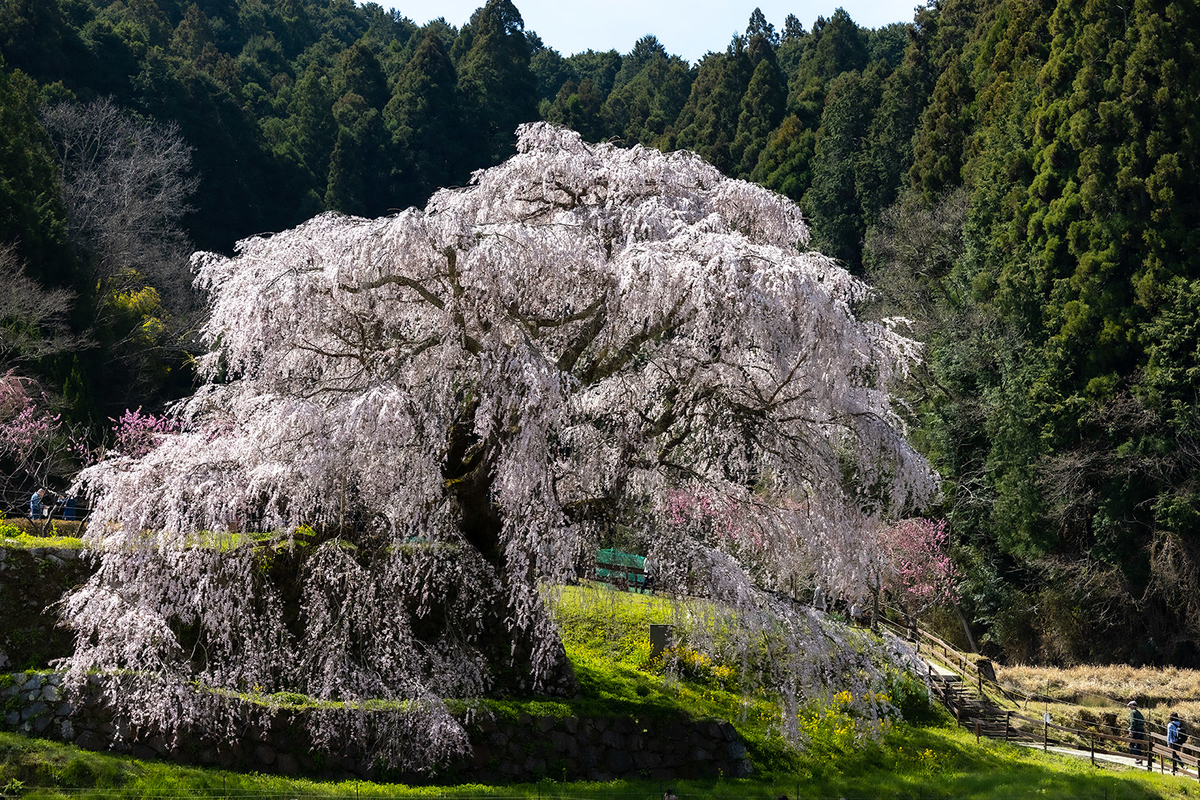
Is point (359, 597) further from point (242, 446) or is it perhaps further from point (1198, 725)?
point (1198, 725)

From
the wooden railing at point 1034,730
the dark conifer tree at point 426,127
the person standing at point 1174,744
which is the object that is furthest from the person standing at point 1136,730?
the dark conifer tree at point 426,127

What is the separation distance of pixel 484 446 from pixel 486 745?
355cm

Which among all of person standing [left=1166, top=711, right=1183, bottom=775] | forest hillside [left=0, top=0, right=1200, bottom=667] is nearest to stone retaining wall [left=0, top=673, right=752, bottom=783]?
forest hillside [left=0, top=0, right=1200, bottom=667]

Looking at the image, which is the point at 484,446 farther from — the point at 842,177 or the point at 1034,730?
the point at 842,177

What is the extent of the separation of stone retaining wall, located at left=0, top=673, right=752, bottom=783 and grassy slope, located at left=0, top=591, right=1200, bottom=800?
279 mm

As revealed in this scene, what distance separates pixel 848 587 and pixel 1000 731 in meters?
9.05

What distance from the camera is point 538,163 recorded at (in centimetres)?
1395

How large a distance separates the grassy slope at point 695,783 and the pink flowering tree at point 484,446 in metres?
0.69

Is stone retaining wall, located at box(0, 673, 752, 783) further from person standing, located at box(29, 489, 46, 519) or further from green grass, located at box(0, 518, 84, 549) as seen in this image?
person standing, located at box(29, 489, 46, 519)

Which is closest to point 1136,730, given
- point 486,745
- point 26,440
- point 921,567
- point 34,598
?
point 921,567

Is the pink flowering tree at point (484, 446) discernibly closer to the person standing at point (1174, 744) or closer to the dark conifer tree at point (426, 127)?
the person standing at point (1174, 744)

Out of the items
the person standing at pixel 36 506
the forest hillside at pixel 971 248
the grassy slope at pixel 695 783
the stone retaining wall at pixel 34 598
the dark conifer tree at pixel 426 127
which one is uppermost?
the dark conifer tree at pixel 426 127

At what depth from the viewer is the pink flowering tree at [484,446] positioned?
36.7 ft

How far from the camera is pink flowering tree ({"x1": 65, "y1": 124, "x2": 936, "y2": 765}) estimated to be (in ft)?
36.7
